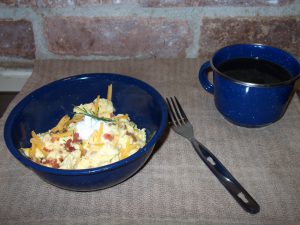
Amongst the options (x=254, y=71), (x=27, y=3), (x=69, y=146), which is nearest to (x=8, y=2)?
(x=27, y=3)

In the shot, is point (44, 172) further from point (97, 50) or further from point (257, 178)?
point (97, 50)

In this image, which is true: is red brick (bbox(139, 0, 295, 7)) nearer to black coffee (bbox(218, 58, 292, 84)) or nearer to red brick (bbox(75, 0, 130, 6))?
red brick (bbox(75, 0, 130, 6))

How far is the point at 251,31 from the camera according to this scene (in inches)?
32.3

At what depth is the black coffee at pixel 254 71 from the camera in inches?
24.2

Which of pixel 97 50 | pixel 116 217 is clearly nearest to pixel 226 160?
pixel 116 217

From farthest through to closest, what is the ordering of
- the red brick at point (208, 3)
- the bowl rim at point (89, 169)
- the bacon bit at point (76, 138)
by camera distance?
1. the red brick at point (208, 3)
2. the bacon bit at point (76, 138)
3. the bowl rim at point (89, 169)

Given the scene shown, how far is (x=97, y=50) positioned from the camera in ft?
2.82

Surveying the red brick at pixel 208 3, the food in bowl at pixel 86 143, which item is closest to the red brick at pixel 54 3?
the red brick at pixel 208 3

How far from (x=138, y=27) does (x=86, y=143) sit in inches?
14.7

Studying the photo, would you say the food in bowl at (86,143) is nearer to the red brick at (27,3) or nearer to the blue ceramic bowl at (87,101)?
the blue ceramic bowl at (87,101)

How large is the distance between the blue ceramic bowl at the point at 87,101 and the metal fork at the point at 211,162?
7cm

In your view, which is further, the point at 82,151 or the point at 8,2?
the point at 8,2

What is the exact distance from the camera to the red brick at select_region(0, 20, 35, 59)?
0.82m

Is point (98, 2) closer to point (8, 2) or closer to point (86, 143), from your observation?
point (8, 2)
